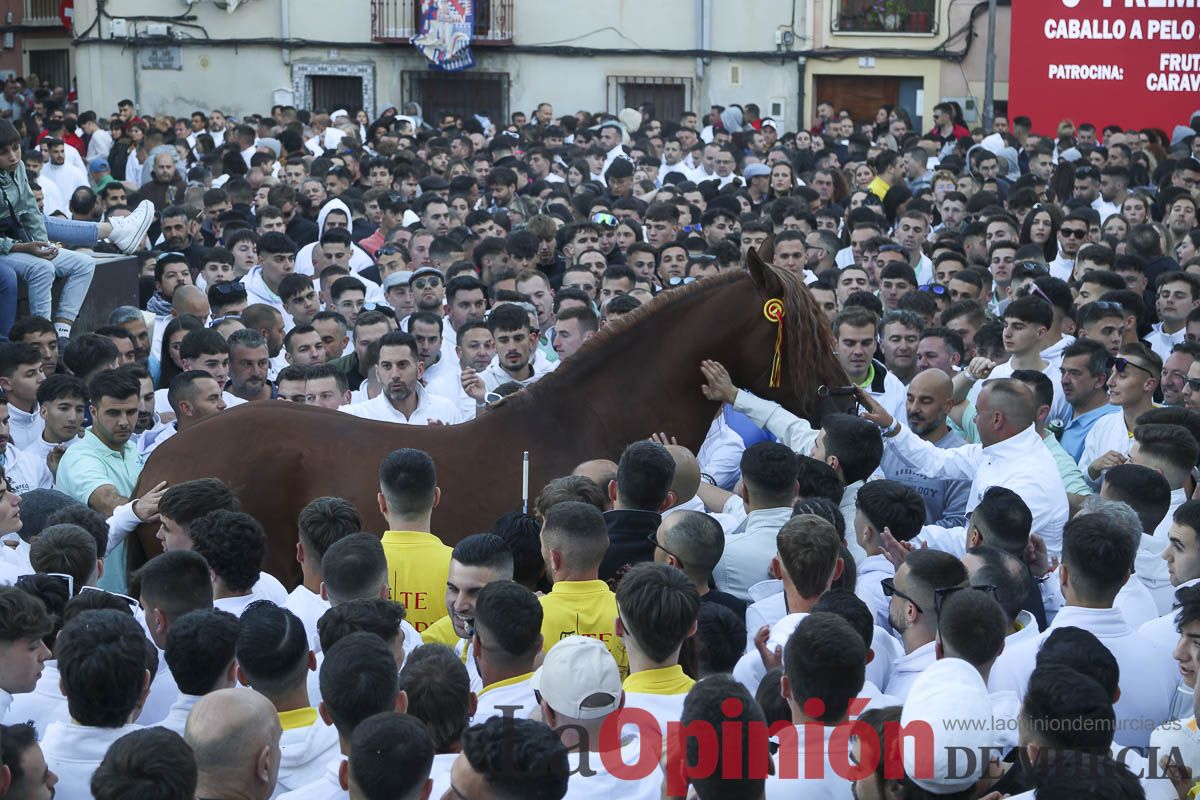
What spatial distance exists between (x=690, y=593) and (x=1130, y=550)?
4.84ft

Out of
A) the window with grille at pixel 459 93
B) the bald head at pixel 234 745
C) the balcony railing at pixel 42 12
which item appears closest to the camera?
the bald head at pixel 234 745

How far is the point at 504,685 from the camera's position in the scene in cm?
404

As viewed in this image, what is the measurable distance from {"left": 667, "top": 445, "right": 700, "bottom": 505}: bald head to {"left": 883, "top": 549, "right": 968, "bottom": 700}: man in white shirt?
49.9 inches

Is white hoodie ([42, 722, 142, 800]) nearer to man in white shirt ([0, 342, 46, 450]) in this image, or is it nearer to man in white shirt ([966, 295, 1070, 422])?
man in white shirt ([0, 342, 46, 450])

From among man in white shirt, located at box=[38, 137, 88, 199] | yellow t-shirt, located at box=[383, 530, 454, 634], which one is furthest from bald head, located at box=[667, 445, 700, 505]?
man in white shirt, located at box=[38, 137, 88, 199]

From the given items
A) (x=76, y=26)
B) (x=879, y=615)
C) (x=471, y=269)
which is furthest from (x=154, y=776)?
(x=76, y=26)

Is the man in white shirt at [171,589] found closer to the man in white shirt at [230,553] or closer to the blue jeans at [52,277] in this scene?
the man in white shirt at [230,553]

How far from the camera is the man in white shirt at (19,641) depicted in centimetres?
391

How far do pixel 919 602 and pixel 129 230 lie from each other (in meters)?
Answer: 7.71

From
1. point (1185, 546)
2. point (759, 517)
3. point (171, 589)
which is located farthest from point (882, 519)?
point (171, 589)

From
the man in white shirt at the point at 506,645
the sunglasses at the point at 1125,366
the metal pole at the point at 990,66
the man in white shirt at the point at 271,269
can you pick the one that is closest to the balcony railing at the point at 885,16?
the metal pole at the point at 990,66

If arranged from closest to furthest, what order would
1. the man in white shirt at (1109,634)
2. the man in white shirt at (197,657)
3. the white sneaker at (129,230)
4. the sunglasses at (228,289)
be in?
the man in white shirt at (197,657), the man in white shirt at (1109,634), the sunglasses at (228,289), the white sneaker at (129,230)

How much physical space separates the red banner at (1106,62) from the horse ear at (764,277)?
15738mm

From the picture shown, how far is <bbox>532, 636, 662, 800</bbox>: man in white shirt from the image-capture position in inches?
140
